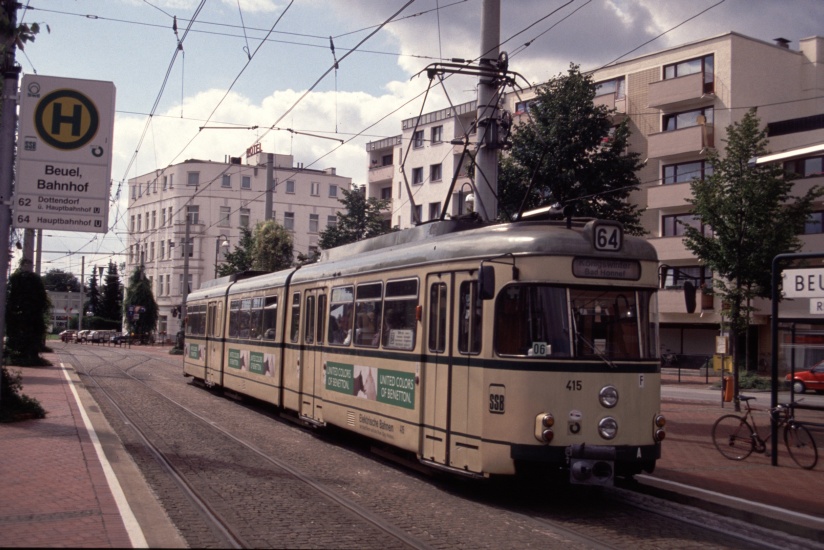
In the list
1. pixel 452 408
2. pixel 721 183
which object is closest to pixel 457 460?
pixel 452 408

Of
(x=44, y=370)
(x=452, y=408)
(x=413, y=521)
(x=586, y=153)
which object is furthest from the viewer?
(x=44, y=370)

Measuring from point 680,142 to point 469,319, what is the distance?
117ft

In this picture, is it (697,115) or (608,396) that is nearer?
(608,396)

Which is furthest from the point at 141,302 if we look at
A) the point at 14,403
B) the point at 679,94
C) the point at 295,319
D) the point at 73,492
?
the point at 73,492

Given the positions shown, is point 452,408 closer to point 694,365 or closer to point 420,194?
point 694,365

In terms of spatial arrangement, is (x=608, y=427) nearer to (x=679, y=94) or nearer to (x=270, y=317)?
(x=270, y=317)

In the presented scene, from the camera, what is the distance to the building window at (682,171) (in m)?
42.3

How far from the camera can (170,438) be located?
14289 millimetres

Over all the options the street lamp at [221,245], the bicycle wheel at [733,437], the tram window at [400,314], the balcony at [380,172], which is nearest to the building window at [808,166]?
the bicycle wheel at [733,437]

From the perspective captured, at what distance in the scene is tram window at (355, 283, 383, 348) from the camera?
40.1 ft

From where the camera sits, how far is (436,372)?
10391 mm

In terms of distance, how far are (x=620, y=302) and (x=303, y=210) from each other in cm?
7649

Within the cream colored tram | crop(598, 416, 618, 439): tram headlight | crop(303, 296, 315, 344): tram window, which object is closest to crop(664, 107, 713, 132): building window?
crop(303, 296, 315, 344): tram window

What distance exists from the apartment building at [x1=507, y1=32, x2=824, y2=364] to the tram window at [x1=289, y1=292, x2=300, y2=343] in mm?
26803
